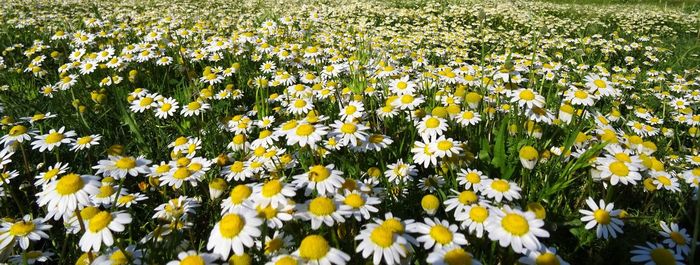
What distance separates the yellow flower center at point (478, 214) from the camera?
1777 millimetres

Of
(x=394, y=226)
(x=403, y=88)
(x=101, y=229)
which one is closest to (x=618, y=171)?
(x=394, y=226)

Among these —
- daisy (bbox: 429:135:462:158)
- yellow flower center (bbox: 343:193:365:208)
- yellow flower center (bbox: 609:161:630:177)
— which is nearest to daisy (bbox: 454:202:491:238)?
yellow flower center (bbox: 343:193:365:208)

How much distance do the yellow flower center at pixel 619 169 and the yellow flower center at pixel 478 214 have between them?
93cm

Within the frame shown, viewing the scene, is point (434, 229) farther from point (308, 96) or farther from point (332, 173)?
point (308, 96)

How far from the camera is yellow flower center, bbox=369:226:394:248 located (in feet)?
5.15

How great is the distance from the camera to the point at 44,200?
176 centimetres

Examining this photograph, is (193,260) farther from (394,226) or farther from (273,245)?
(394,226)

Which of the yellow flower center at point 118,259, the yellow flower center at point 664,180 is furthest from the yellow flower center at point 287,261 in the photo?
the yellow flower center at point 664,180

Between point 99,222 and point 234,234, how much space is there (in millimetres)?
702

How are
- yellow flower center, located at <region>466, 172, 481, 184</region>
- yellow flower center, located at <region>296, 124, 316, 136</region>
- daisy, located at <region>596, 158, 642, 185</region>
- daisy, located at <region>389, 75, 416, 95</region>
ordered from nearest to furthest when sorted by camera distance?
daisy, located at <region>596, 158, 642, 185</region>, yellow flower center, located at <region>466, 172, 481, 184</region>, yellow flower center, located at <region>296, 124, 316, 136</region>, daisy, located at <region>389, 75, 416, 95</region>

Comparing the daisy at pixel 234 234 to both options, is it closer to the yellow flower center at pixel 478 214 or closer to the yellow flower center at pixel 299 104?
the yellow flower center at pixel 478 214

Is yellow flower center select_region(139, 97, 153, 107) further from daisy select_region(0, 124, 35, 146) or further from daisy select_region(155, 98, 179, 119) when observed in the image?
daisy select_region(0, 124, 35, 146)

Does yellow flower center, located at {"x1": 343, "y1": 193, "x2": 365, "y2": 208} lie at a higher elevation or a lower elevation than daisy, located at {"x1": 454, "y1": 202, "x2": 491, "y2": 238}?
higher

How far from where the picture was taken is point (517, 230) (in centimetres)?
161
